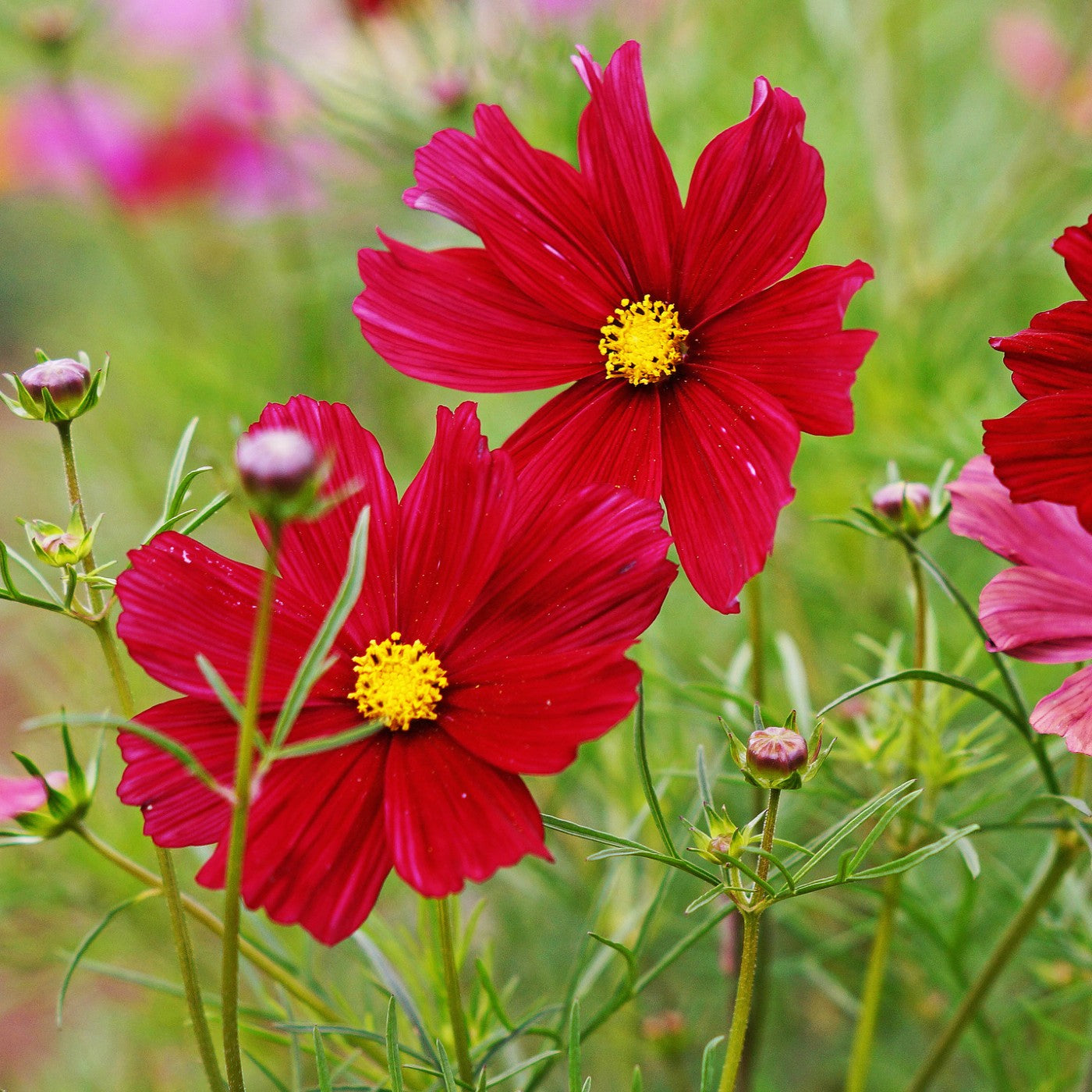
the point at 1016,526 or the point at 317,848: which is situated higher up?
the point at 1016,526

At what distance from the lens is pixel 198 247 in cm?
136

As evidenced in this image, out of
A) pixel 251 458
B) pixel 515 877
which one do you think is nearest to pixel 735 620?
pixel 515 877

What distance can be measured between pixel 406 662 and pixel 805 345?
12 cm

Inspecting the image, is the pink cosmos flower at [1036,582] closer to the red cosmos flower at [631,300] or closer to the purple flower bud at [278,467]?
the red cosmos flower at [631,300]

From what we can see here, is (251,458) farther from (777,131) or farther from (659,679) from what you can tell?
(659,679)

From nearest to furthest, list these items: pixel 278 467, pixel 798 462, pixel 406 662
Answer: pixel 278 467 < pixel 406 662 < pixel 798 462

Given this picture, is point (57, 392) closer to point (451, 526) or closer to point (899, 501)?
point (451, 526)

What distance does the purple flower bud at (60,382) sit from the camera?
0.93 feet

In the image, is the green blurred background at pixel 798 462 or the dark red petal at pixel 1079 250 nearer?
the dark red petal at pixel 1079 250

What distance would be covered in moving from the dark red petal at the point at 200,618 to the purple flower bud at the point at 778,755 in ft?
0.35

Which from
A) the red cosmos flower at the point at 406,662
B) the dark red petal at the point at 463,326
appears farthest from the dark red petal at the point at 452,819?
the dark red petal at the point at 463,326

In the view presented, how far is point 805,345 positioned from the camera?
0.28m

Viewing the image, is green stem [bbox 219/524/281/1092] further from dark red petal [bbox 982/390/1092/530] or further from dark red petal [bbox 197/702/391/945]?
dark red petal [bbox 982/390/1092/530]

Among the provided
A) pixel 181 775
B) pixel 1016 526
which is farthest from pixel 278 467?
pixel 1016 526
